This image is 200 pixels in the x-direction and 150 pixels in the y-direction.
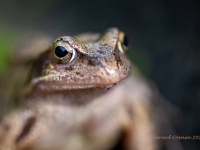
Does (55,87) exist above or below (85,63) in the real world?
below

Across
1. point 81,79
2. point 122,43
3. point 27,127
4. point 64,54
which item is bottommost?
point 27,127

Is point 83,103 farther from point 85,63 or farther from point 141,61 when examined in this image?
point 141,61

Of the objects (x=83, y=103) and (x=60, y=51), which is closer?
(x=60, y=51)

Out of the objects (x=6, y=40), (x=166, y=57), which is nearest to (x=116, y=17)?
(x=166, y=57)

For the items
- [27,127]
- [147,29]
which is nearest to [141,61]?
[147,29]

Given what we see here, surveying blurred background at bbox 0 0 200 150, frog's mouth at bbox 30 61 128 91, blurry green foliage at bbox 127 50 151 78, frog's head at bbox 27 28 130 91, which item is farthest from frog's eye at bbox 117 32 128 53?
blurry green foliage at bbox 127 50 151 78

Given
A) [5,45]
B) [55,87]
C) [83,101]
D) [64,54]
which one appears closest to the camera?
[64,54]

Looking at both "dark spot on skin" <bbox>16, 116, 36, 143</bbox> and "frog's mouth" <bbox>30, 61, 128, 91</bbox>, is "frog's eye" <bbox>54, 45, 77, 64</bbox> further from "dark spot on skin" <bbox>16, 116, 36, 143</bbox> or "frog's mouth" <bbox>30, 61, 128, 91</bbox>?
"dark spot on skin" <bbox>16, 116, 36, 143</bbox>

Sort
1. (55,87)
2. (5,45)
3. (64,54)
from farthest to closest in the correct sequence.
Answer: (5,45)
(55,87)
(64,54)
